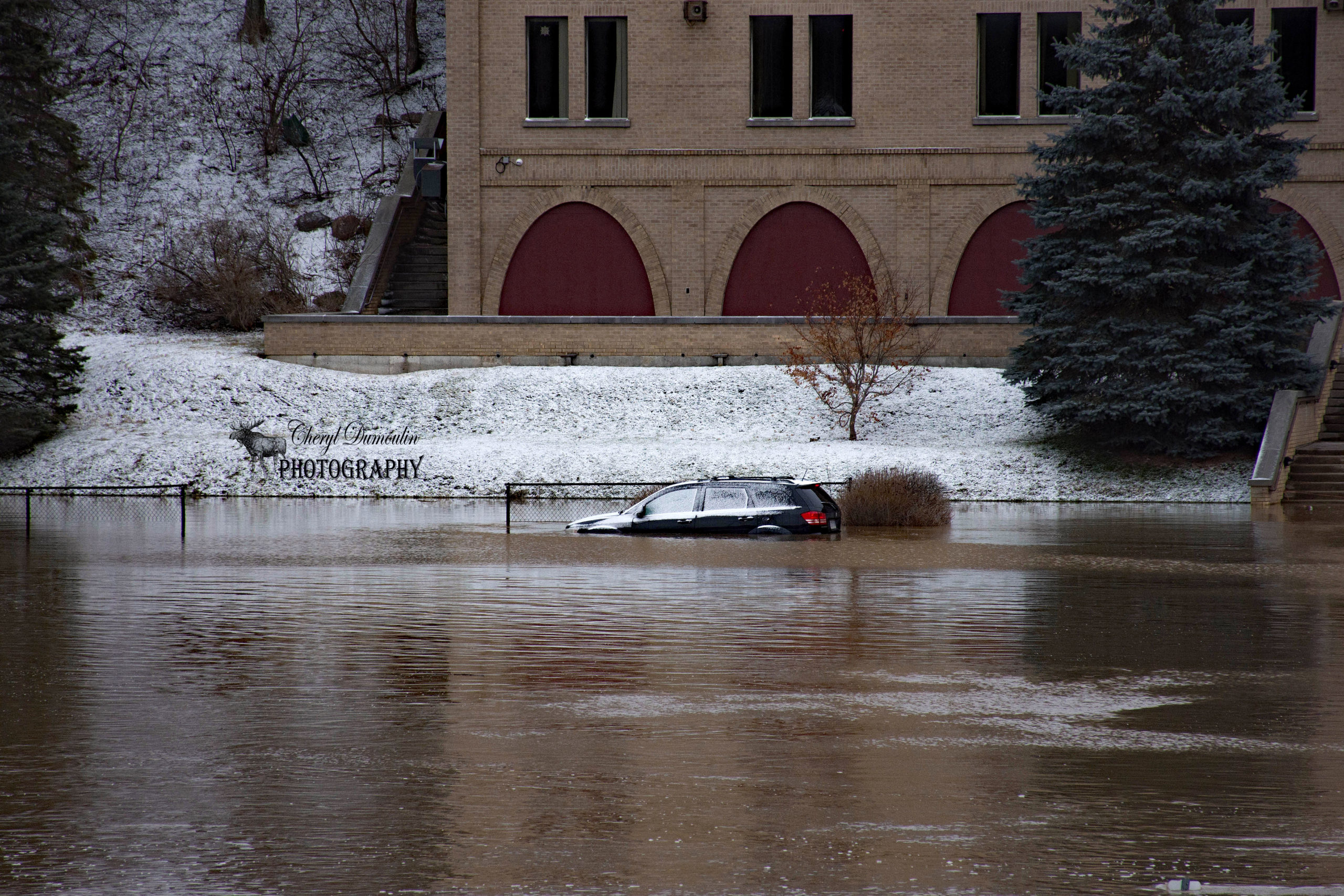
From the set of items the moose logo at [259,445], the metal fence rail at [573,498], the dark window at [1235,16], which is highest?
the dark window at [1235,16]

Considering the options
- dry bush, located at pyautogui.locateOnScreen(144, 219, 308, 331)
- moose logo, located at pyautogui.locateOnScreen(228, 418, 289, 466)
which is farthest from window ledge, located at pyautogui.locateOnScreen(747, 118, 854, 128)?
moose logo, located at pyautogui.locateOnScreen(228, 418, 289, 466)

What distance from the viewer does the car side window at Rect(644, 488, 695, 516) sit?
24016 mm

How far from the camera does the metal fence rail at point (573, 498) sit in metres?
28.3

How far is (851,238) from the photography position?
1705 inches

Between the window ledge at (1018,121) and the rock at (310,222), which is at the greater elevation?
the window ledge at (1018,121)

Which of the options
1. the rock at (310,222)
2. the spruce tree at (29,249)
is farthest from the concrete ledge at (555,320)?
the rock at (310,222)

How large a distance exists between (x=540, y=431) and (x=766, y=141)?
41.2 feet

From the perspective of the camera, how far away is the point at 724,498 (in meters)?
23.9

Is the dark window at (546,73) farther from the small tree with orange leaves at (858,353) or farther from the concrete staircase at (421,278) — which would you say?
the small tree with orange leaves at (858,353)

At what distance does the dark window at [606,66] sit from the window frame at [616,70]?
1cm

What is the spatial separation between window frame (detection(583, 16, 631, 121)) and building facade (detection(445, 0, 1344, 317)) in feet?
0.19

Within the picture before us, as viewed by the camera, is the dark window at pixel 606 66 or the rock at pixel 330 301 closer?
the dark window at pixel 606 66

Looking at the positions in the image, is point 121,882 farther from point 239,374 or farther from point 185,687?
point 239,374

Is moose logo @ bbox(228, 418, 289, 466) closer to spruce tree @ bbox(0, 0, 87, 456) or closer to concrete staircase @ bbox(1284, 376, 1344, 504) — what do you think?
spruce tree @ bbox(0, 0, 87, 456)
